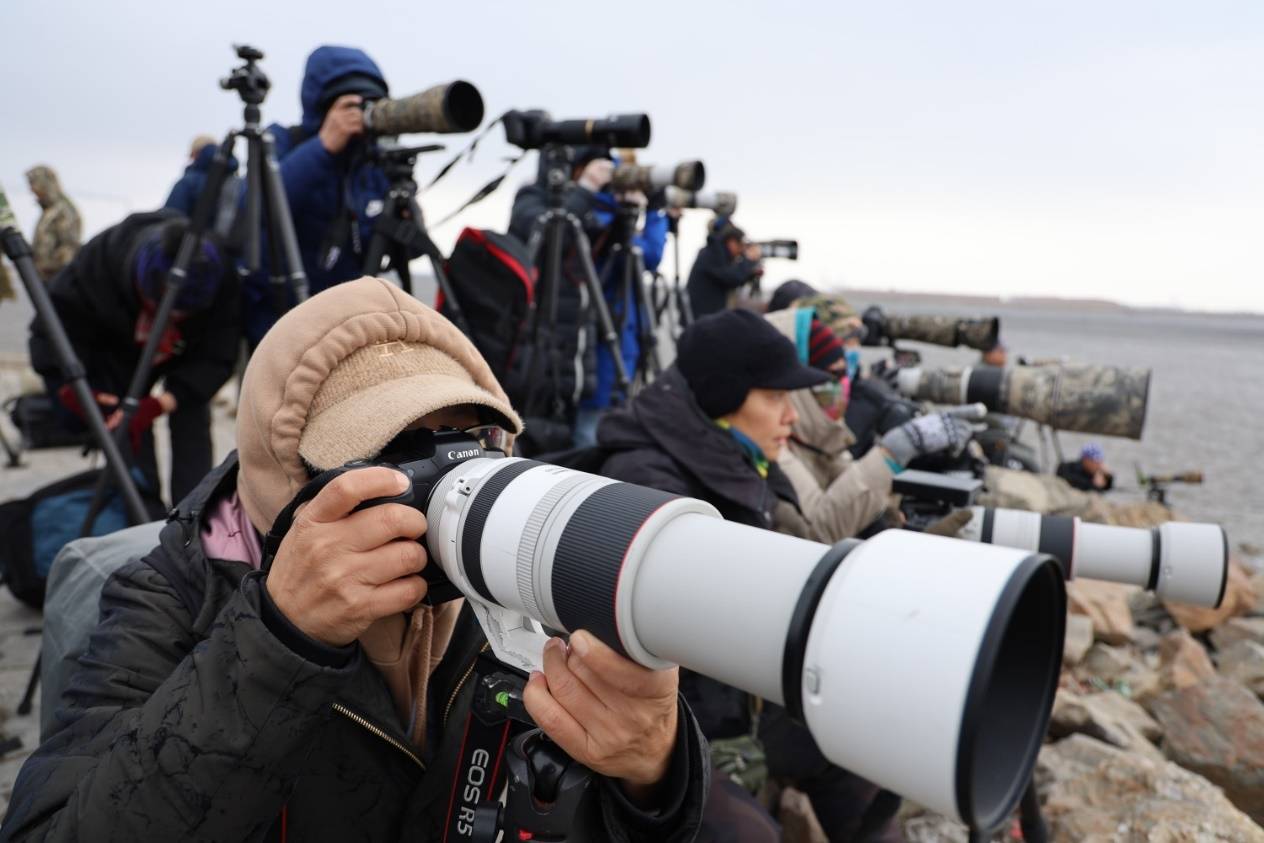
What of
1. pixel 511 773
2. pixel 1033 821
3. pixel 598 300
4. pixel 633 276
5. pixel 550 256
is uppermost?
pixel 550 256

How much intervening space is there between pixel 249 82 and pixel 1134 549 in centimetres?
310

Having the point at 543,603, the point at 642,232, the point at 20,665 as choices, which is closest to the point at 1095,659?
the point at 642,232

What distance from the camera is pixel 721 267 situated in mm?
6453

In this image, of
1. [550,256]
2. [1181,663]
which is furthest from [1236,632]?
[550,256]

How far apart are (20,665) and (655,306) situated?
468 cm

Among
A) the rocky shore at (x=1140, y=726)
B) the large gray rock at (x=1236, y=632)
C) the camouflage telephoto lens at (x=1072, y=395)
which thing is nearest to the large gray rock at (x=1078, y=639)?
the rocky shore at (x=1140, y=726)

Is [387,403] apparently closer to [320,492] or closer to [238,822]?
[320,492]

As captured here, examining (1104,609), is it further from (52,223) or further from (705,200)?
(52,223)

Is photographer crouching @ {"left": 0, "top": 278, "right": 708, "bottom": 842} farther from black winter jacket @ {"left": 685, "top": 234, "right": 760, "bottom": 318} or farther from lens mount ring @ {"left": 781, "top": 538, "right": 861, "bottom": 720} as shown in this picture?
black winter jacket @ {"left": 685, "top": 234, "right": 760, "bottom": 318}

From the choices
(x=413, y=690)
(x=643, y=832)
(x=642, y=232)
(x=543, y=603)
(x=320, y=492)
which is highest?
(x=642, y=232)

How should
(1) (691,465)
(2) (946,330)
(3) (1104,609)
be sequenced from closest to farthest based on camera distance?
1. (1) (691,465)
2. (3) (1104,609)
3. (2) (946,330)

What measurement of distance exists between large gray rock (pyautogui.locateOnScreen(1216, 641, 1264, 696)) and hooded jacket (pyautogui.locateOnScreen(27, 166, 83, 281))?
9373 millimetres

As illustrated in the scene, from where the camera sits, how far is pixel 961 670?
0.67 metres

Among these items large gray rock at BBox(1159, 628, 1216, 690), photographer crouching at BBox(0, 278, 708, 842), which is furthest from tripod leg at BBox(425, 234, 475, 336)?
large gray rock at BBox(1159, 628, 1216, 690)
